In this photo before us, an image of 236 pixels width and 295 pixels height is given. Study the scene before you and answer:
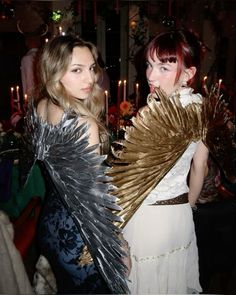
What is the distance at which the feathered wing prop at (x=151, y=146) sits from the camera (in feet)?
4.19

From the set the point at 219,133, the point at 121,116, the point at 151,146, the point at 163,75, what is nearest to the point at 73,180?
the point at 151,146

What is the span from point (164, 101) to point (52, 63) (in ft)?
1.93

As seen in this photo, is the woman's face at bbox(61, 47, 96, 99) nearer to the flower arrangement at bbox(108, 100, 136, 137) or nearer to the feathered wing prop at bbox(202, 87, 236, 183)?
the feathered wing prop at bbox(202, 87, 236, 183)

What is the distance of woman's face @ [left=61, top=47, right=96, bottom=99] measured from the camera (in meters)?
1.48

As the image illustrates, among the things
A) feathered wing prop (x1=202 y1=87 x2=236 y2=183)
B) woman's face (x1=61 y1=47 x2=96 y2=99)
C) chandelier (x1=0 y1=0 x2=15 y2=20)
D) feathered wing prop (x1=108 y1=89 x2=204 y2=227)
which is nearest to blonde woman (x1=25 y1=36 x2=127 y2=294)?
woman's face (x1=61 y1=47 x2=96 y2=99)

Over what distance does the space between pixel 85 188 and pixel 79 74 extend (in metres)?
0.58

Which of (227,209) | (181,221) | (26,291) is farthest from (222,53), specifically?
(26,291)

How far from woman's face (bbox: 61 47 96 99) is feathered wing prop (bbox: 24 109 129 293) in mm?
242

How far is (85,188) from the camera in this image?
1.29 metres

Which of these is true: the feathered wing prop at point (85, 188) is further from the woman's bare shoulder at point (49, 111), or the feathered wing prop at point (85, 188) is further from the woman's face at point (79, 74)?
the woman's face at point (79, 74)

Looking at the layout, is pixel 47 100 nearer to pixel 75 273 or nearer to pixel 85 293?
pixel 75 273

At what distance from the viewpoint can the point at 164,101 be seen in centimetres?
128

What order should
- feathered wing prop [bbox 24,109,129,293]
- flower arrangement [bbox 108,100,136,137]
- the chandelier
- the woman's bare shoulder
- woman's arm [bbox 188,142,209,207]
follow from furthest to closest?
the chandelier
flower arrangement [bbox 108,100,136,137]
woman's arm [bbox 188,142,209,207]
the woman's bare shoulder
feathered wing prop [bbox 24,109,129,293]

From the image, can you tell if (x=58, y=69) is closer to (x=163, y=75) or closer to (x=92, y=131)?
(x=92, y=131)
